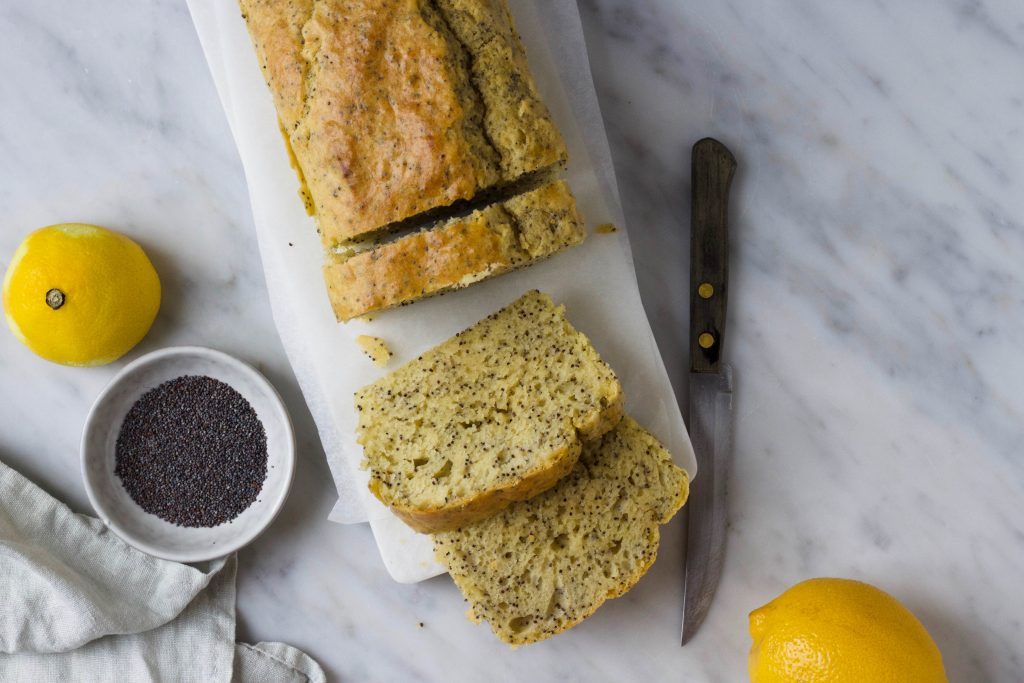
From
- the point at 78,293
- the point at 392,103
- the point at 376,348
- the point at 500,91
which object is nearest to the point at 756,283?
the point at 500,91

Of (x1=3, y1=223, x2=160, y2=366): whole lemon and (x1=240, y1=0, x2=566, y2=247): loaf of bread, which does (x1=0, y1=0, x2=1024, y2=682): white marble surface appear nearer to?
(x1=3, y1=223, x2=160, y2=366): whole lemon

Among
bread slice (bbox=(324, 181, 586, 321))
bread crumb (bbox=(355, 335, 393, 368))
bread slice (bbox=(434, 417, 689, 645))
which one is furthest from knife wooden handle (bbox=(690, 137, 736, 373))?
bread crumb (bbox=(355, 335, 393, 368))

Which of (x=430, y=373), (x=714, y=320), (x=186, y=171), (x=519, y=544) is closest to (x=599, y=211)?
(x=714, y=320)

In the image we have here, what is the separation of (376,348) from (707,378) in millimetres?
1144

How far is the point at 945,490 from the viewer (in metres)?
3.23

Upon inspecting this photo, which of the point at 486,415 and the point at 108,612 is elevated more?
the point at 486,415

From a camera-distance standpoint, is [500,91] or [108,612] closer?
[500,91]

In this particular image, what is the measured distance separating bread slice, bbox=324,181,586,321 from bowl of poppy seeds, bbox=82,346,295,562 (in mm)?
750

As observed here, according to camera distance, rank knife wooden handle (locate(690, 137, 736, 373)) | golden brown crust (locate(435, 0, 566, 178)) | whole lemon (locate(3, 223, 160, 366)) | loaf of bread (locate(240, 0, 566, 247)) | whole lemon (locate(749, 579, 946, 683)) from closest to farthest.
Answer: loaf of bread (locate(240, 0, 566, 247))
golden brown crust (locate(435, 0, 566, 178))
whole lemon (locate(749, 579, 946, 683))
whole lemon (locate(3, 223, 160, 366))
knife wooden handle (locate(690, 137, 736, 373))

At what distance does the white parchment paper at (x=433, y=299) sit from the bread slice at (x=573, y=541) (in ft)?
0.68

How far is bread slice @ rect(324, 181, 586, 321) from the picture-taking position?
102 inches

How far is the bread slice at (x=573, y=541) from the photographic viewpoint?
2.90 metres

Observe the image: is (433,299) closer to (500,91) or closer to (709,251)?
(500,91)

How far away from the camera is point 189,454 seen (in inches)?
125
